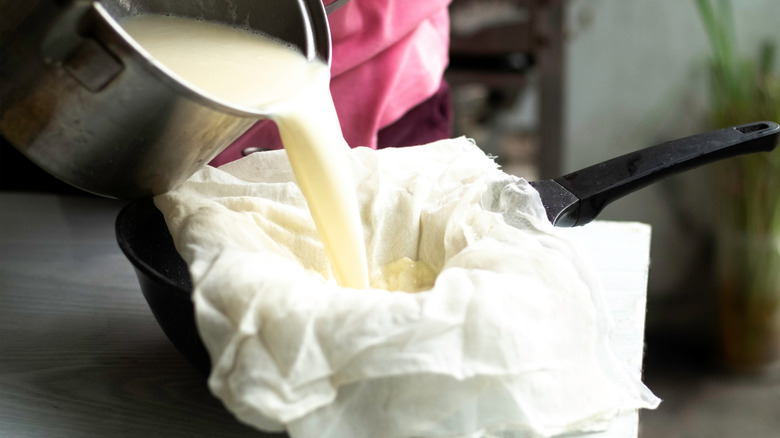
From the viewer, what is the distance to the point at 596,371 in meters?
0.53

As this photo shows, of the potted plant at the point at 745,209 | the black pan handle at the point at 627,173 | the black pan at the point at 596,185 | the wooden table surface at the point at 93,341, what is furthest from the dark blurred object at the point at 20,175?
the potted plant at the point at 745,209

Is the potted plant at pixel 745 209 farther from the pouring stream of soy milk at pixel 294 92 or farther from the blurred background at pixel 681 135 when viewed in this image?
the pouring stream of soy milk at pixel 294 92

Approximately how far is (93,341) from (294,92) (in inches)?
10.4

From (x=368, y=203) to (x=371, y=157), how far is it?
43mm

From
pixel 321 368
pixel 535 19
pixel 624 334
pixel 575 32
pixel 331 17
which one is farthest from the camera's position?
pixel 575 32

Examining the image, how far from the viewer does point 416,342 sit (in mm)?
466

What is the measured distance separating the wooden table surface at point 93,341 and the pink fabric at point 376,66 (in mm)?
194

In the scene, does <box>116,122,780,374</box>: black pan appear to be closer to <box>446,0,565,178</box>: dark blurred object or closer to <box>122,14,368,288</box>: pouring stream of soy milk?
<box>122,14,368,288</box>: pouring stream of soy milk

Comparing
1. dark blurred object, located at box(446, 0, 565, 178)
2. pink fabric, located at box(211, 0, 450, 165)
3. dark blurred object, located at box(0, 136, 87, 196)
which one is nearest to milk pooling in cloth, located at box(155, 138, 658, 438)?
pink fabric, located at box(211, 0, 450, 165)

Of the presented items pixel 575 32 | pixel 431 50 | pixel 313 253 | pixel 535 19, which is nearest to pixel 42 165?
pixel 313 253

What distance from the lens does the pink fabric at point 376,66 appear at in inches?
33.9

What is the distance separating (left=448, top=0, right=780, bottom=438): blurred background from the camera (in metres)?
1.64

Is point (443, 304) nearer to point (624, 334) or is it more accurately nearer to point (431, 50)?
point (624, 334)

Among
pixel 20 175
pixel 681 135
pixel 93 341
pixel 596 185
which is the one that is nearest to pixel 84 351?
pixel 93 341
